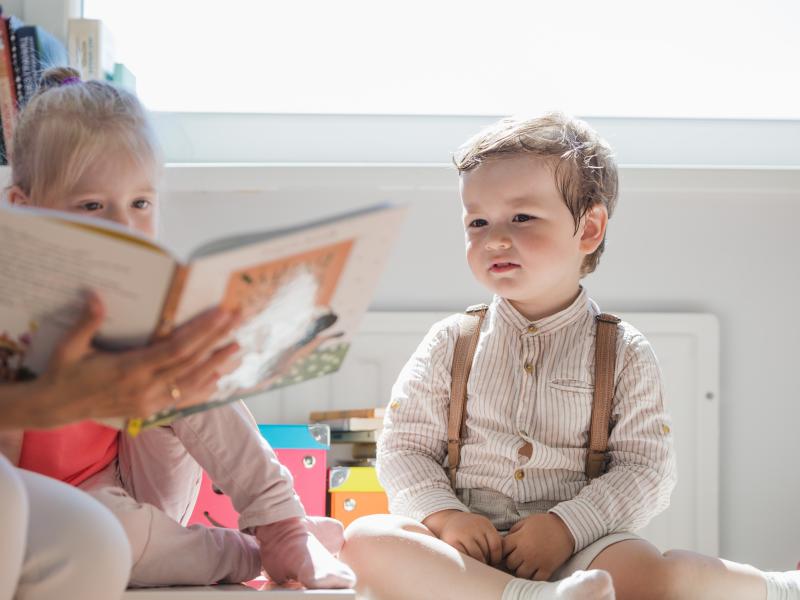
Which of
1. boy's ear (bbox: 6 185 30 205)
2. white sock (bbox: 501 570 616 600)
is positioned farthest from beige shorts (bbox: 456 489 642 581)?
boy's ear (bbox: 6 185 30 205)

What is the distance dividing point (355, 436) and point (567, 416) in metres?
0.46

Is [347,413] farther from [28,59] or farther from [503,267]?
[28,59]

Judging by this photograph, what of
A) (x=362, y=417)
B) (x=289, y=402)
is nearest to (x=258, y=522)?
(x=362, y=417)

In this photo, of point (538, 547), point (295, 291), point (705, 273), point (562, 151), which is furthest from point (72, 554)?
point (705, 273)

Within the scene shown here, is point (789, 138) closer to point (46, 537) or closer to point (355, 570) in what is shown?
point (355, 570)

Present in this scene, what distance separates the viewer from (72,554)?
78 centimetres

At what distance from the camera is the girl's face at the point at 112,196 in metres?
1.05

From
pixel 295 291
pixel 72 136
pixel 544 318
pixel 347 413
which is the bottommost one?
pixel 347 413

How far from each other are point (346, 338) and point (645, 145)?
1.16 metres

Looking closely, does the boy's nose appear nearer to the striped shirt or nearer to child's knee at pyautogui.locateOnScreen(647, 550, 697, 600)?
the striped shirt

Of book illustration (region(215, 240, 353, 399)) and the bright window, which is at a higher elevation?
the bright window

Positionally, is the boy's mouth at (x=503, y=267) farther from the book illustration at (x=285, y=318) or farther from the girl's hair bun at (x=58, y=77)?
the girl's hair bun at (x=58, y=77)

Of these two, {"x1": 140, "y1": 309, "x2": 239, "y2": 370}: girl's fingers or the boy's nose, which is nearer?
{"x1": 140, "y1": 309, "x2": 239, "y2": 370}: girl's fingers

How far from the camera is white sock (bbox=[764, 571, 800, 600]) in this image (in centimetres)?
109
